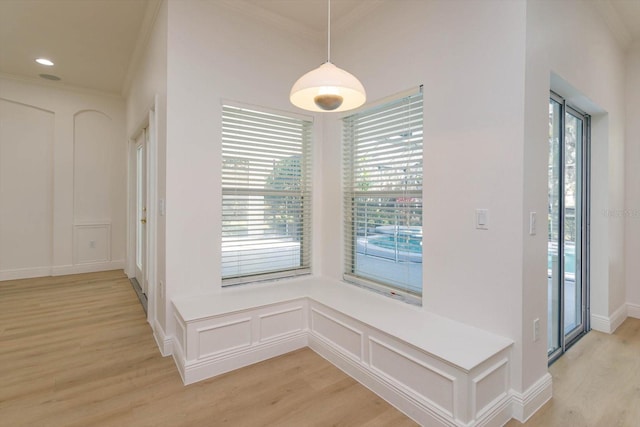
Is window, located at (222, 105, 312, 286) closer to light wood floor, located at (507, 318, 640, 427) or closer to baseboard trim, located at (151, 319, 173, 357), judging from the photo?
baseboard trim, located at (151, 319, 173, 357)

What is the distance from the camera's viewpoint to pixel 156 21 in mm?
2939

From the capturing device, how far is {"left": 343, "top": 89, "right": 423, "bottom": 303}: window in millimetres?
2465

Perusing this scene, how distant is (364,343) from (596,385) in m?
1.62

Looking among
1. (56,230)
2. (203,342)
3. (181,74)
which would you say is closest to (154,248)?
(203,342)

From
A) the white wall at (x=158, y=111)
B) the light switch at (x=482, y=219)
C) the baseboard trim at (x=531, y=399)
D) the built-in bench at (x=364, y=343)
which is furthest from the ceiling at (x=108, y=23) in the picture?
the baseboard trim at (x=531, y=399)

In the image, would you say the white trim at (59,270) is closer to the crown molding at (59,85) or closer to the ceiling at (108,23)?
the crown molding at (59,85)

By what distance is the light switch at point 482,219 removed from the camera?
198 cm

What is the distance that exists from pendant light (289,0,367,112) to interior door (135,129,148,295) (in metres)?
2.83

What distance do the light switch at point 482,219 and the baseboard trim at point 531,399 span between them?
38.5 inches

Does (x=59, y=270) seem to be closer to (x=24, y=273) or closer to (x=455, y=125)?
(x=24, y=273)

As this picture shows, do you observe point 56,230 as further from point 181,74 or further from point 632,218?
point 632,218

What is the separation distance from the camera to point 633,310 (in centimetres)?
344

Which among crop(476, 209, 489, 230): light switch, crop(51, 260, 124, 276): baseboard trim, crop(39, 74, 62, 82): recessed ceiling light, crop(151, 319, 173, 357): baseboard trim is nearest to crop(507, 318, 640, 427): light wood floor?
crop(476, 209, 489, 230): light switch

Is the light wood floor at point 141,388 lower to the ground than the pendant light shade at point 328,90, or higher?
lower
